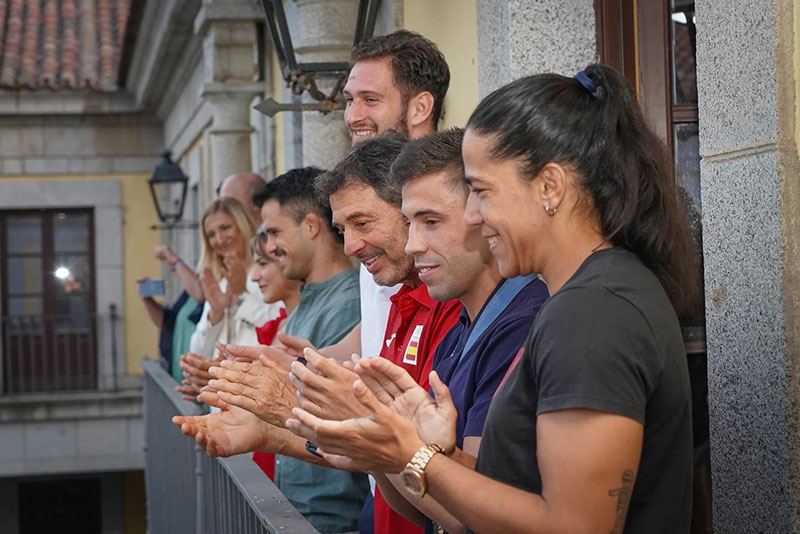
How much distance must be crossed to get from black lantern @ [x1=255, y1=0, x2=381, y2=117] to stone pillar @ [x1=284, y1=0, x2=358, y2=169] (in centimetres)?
15

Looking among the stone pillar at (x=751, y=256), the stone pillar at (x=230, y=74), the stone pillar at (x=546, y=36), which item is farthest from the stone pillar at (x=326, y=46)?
the stone pillar at (x=751, y=256)

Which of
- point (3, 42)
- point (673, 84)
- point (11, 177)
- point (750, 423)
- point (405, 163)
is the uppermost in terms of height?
point (3, 42)

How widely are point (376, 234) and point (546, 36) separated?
1.00 m

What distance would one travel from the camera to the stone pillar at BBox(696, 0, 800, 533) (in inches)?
87.5

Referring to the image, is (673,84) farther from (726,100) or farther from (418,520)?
(418,520)

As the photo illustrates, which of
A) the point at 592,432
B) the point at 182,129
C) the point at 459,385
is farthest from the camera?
the point at 182,129

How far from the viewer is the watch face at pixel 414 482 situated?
Answer: 1795 millimetres

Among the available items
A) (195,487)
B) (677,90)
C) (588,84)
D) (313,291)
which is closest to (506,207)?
(588,84)

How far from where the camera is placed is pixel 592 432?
5.26 ft

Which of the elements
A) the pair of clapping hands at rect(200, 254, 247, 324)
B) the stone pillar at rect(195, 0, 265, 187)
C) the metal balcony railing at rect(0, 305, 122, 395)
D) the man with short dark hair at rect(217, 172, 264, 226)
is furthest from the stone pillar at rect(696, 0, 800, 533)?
the metal balcony railing at rect(0, 305, 122, 395)

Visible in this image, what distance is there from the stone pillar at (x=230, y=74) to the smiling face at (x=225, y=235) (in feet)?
8.00

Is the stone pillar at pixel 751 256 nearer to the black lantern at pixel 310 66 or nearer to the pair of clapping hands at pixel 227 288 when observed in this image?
the black lantern at pixel 310 66

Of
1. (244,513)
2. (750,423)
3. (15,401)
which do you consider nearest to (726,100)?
(750,423)

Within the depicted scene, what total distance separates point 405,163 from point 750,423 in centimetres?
83
